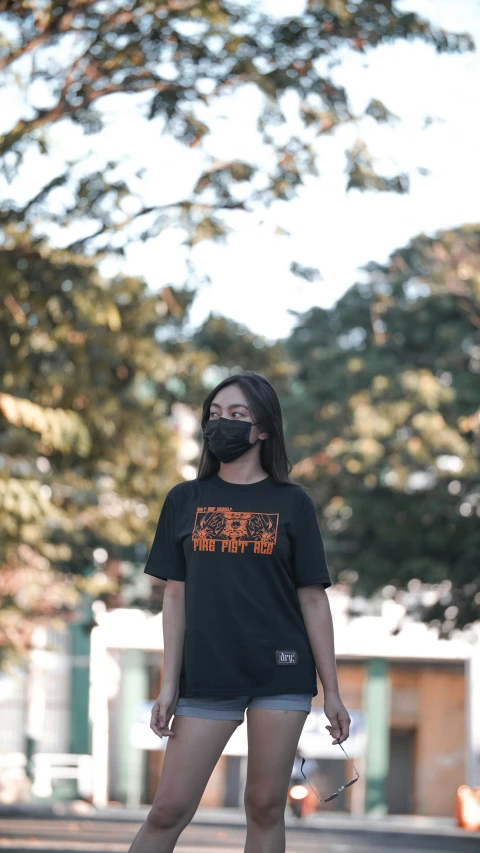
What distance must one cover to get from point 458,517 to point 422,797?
1133 cm

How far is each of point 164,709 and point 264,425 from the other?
2.91 feet

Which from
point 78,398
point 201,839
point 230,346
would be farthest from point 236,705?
point 230,346

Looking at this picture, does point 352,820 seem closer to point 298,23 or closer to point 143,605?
point 143,605

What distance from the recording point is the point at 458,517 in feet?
64.4

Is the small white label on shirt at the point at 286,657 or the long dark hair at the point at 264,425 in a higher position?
the long dark hair at the point at 264,425

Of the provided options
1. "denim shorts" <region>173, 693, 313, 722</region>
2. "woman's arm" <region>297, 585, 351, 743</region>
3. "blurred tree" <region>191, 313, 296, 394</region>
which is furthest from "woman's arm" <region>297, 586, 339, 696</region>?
"blurred tree" <region>191, 313, 296, 394</region>

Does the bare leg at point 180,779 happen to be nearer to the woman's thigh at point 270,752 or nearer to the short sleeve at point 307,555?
the woman's thigh at point 270,752

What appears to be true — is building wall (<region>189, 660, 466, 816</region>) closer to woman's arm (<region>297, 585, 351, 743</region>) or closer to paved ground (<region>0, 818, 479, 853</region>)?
paved ground (<region>0, 818, 479, 853</region>)

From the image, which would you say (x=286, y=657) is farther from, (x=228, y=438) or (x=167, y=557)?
(x=228, y=438)

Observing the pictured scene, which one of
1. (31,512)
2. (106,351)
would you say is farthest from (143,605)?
(31,512)

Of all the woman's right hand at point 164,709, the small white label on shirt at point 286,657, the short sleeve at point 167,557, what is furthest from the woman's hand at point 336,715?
the short sleeve at point 167,557

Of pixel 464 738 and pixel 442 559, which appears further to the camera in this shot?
pixel 464 738

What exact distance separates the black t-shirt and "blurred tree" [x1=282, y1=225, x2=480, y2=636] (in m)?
14.9

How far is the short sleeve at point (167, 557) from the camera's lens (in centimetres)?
434
